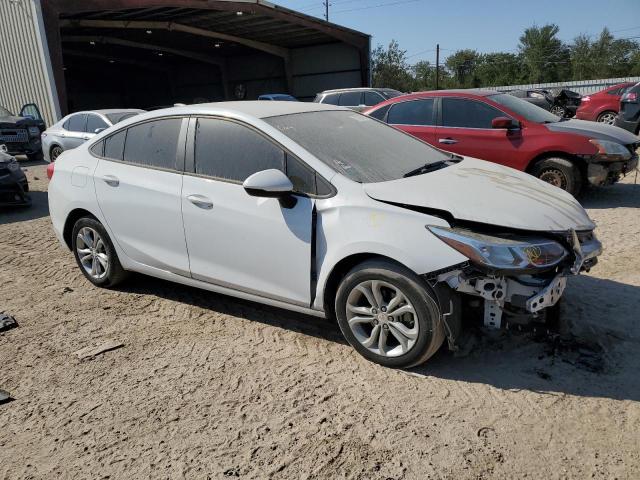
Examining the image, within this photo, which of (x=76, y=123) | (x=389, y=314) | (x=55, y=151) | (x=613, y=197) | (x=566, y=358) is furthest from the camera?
(x=55, y=151)

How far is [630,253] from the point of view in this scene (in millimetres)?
5215

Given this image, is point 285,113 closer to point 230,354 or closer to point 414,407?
point 230,354

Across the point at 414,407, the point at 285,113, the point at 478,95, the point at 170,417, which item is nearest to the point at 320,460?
the point at 414,407

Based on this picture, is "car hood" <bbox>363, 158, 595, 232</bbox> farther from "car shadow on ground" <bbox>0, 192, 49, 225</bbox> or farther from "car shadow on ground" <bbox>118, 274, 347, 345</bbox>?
"car shadow on ground" <bbox>0, 192, 49, 225</bbox>

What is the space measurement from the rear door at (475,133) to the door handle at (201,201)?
5026 millimetres

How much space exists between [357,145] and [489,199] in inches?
41.9

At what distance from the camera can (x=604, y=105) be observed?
16516mm

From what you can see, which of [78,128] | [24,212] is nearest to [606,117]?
[78,128]

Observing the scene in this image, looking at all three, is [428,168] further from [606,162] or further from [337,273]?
[606,162]

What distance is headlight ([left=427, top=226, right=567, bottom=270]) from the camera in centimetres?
289

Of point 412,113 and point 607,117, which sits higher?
point 412,113

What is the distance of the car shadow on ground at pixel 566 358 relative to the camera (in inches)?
121

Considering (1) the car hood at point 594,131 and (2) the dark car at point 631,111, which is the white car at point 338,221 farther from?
(2) the dark car at point 631,111

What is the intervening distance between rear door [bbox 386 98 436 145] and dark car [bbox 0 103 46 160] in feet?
37.6
